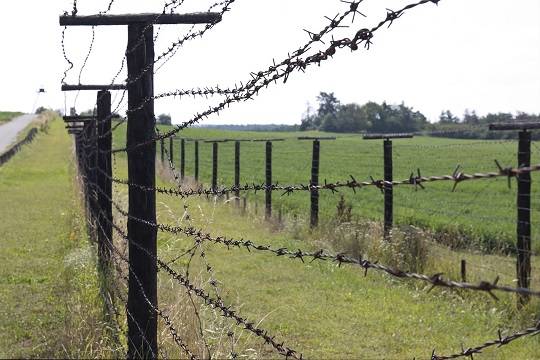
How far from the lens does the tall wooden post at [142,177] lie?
370cm

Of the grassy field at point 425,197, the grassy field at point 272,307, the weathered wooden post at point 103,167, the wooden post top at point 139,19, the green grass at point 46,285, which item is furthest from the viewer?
the grassy field at point 425,197

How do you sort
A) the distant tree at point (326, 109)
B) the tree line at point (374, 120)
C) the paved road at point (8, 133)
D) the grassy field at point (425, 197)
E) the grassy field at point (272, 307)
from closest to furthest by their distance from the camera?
the grassy field at point (272, 307) → the grassy field at point (425, 197) → the paved road at point (8, 133) → the tree line at point (374, 120) → the distant tree at point (326, 109)

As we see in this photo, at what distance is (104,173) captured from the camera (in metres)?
6.57

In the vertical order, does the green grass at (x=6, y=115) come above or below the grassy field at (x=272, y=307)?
above

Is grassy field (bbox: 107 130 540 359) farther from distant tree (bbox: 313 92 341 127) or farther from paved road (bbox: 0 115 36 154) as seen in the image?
distant tree (bbox: 313 92 341 127)

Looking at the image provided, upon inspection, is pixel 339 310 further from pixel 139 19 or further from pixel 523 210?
Result: pixel 139 19

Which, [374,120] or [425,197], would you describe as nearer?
[425,197]

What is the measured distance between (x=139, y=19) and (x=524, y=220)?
4.82 metres

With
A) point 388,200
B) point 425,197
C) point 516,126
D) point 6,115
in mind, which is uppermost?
point 6,115

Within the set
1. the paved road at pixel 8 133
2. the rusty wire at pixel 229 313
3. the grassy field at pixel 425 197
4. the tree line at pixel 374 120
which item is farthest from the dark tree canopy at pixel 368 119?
the rusty wire at pixel 229 313

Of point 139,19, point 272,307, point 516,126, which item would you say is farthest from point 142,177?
point 516,126

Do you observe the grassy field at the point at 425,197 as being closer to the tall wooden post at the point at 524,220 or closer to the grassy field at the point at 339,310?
→ the tall wooden post at the point at 524,220

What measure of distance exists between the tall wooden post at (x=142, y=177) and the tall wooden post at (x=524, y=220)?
13.9ft

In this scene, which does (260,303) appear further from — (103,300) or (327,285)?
(103,300)
